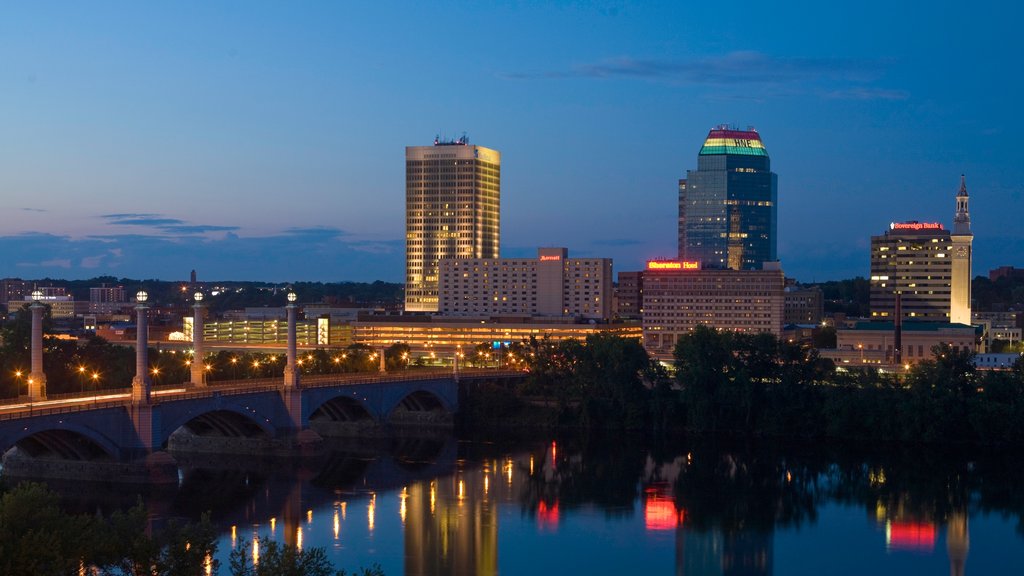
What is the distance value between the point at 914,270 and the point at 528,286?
45.0 m

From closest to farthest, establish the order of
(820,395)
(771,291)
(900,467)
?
(900,467)
(820,395)
(771,291)

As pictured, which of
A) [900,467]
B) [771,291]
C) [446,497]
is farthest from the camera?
[771,291]

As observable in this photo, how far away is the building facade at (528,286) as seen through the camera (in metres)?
152

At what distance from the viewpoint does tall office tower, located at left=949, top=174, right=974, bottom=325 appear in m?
148

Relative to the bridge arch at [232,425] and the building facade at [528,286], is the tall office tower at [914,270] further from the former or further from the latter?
the bridge arch at [232,425]

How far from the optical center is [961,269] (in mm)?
148500

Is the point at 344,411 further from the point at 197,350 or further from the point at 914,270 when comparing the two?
the point at 914,270

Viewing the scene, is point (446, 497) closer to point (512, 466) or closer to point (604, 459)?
point (512, 466)

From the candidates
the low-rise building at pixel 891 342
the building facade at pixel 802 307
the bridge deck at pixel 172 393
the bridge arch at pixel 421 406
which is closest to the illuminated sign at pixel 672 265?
the low-rise building at pixel 891 342

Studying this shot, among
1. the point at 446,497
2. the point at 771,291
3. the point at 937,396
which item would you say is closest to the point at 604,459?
the point at 446,497

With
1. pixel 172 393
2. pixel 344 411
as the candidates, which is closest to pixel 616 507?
pixel 172 393

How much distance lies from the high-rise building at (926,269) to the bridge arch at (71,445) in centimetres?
11063

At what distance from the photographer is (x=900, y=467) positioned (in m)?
64.1

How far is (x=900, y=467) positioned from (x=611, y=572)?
26444mm
